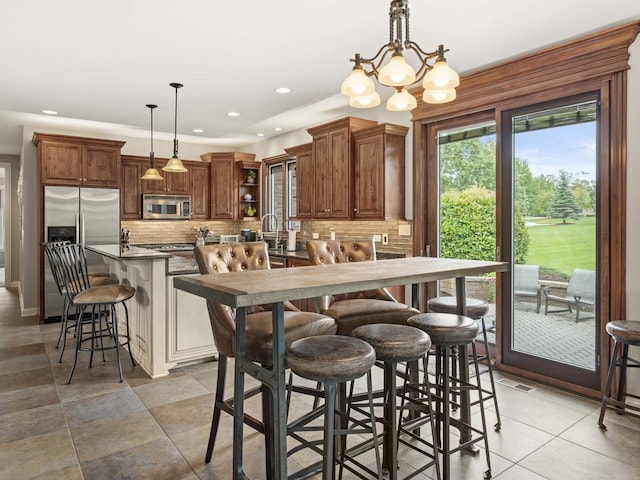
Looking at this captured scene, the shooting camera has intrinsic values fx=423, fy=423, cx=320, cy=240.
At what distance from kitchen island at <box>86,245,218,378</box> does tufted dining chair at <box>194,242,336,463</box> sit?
56.0 inches

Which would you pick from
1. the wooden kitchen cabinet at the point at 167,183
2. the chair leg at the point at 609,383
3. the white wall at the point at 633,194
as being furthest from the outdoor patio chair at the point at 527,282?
the wooden kitchen cabinet at the point at 167,183

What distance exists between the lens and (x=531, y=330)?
143 inches

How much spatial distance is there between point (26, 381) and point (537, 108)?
4789mm

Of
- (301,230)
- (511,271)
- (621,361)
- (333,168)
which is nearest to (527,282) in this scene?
(511,271)

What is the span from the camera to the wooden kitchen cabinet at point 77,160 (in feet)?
18.7

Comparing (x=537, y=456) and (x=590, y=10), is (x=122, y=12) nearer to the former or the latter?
(x=590, y=10)

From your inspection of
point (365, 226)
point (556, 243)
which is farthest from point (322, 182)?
point (556, 243)

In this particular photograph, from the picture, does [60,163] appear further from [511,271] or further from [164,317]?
[511,271]

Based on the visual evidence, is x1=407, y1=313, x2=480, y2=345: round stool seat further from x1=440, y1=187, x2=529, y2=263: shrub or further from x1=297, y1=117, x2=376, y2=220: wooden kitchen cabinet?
x1=297, y1=117, x2=376, y2=220: wooden kitchen cabinet

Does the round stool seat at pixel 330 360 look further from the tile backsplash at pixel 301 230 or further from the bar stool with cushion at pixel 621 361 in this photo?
the tile backsplash at pixel 301 230

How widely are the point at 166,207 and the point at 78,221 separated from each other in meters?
1.40

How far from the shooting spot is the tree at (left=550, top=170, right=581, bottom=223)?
11.0 feet

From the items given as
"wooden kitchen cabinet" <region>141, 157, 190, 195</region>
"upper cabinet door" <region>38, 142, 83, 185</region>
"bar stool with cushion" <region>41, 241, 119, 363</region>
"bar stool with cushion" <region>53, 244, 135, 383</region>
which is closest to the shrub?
"bar stool with cushion" <region>53, 244, 135, 383</region>

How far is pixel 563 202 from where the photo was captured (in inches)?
135
